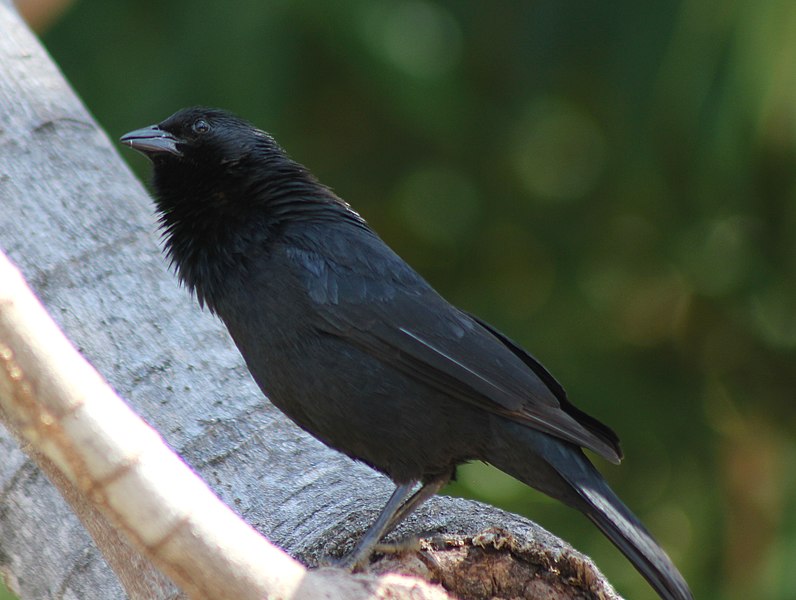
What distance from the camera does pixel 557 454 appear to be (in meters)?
3.48

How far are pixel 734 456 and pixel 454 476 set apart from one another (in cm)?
322

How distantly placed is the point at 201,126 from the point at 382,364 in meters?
1.24

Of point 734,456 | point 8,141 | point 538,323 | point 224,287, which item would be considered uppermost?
point 8,141

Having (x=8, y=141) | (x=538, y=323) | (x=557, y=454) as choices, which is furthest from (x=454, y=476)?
(x=538, y=323)

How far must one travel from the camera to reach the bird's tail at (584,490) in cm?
324

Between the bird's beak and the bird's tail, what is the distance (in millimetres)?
1650

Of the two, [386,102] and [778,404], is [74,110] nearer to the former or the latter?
[386,102]

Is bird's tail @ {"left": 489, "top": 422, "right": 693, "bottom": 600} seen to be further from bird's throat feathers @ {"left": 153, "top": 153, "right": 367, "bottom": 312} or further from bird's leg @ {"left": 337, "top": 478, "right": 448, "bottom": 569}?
bird's throat feathers @ {"left": 153, "top": 153, "right": 367, "bottom": 312}

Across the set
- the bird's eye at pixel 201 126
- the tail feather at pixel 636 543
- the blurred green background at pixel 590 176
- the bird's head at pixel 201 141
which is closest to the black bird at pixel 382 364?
the tail feather at pixel 636 543

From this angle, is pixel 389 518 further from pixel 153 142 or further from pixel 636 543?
pixel 153 142

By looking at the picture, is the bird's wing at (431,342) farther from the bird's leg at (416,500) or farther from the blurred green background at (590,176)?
the blurred green background at (590,176)

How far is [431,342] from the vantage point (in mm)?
3570

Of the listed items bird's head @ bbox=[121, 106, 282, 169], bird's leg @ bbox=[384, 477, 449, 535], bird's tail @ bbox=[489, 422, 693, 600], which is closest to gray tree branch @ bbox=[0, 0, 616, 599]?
bird's leg @ bbox=[384, 477, 449, 535]

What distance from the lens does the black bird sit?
3.43 m
